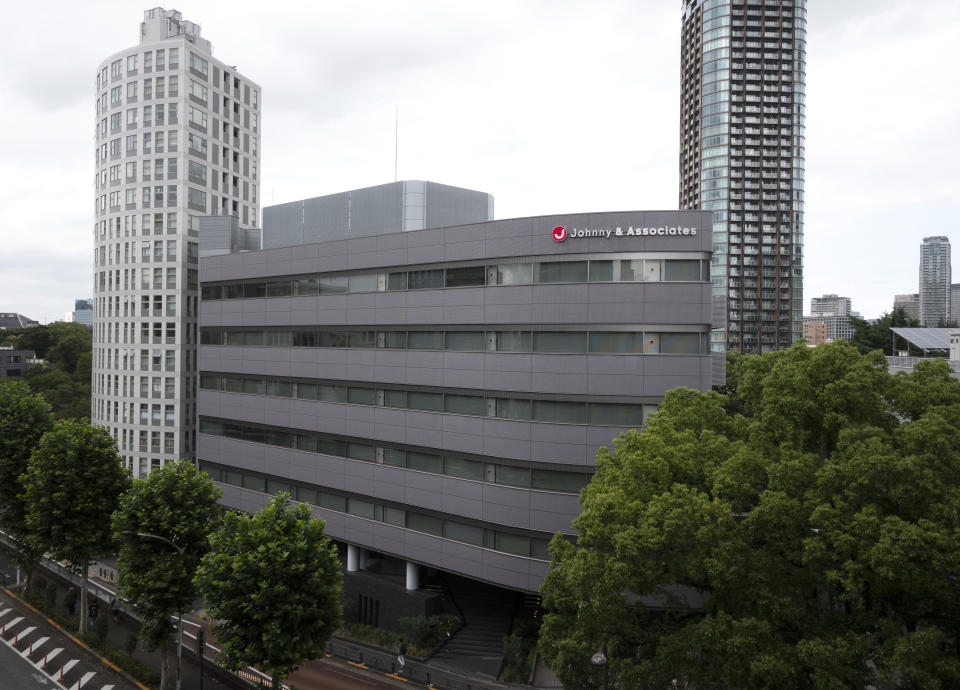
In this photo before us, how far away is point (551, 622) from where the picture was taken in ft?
79.5

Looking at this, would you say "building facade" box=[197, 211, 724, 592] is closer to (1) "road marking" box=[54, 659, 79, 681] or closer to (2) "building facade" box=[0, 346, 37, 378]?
(1) "road marking" box=[54, 659, 79, 681]

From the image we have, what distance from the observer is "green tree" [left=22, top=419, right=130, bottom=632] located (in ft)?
122

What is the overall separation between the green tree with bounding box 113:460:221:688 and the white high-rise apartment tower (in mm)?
34341

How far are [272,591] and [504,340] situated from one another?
17863mm

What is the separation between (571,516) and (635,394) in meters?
7.45

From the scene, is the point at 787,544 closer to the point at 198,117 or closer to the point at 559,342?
the point at 559,342

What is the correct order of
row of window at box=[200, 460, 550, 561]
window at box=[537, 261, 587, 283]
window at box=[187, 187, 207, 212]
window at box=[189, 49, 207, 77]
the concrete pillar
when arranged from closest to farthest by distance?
window at box=[537, 261, 587, 283] → row of window at box=[200, 460, 550, 561] → the concrete pillar → window at box=[189, 49, 207, 77] → window at box=[187, 187, 207, 212]

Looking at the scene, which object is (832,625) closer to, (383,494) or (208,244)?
(383,494)

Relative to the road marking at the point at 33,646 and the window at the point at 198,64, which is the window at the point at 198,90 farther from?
the road marking at the point at 33,646

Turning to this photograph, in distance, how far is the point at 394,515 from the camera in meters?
40.9

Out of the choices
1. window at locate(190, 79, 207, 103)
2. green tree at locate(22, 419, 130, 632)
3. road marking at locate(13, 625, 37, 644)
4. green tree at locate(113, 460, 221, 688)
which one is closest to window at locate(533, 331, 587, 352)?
green tree at locate(113, 460, 221, 688)

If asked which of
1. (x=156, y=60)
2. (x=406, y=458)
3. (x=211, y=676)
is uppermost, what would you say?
(x=156, y=60)

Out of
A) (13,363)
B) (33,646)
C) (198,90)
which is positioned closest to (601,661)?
(33,646)

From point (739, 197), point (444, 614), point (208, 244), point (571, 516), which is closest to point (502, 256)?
point (571, 516)
